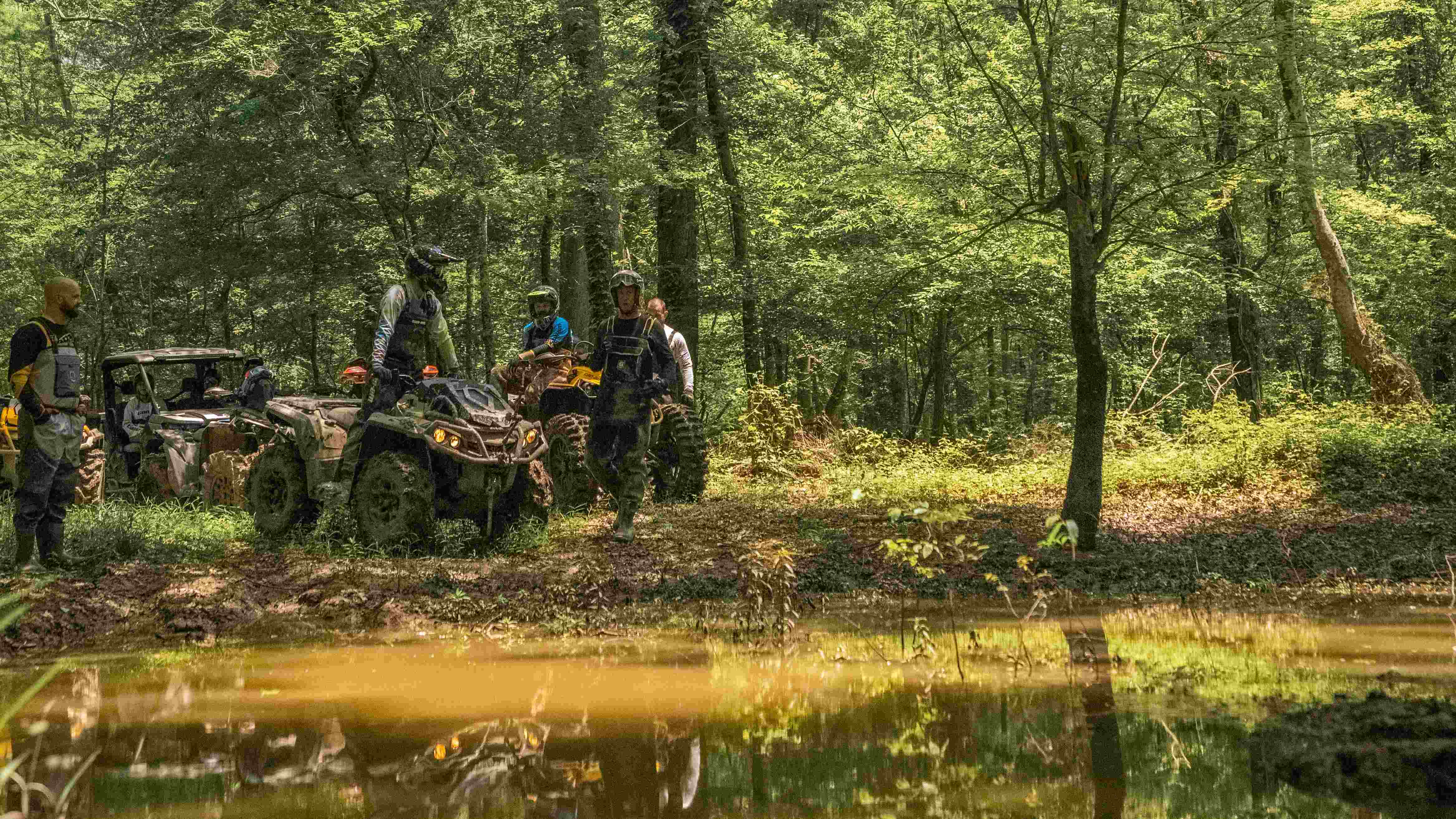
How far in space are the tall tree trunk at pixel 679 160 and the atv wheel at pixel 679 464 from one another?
353 cm

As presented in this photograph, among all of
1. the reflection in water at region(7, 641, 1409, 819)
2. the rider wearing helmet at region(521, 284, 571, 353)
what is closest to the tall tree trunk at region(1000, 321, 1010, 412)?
the rider wearing helmet at region(521, 284, 571, 353)

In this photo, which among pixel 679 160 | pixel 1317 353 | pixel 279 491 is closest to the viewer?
pixel 279 491

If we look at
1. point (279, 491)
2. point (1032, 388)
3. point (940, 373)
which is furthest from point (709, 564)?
point (1032, 388)

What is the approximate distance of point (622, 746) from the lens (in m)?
4.58

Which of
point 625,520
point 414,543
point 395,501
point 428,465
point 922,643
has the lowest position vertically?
point 922,643

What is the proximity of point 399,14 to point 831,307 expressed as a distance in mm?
8760

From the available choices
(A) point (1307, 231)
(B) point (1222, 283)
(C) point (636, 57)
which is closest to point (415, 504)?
(C) point (636, 57)

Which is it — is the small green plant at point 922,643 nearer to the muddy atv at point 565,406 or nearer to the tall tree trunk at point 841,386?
the muddy atv at point 565,406

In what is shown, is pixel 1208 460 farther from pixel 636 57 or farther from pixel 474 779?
pixel 474 779

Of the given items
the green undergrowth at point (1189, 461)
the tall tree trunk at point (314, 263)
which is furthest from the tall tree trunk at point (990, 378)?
the tall tree trunk at point (314, 263)

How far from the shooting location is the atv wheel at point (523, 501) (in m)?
11.0

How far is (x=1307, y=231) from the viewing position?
22.5 m

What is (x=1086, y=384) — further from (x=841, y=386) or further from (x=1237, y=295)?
(x=841, y=386)

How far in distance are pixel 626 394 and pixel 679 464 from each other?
393 centimetres
